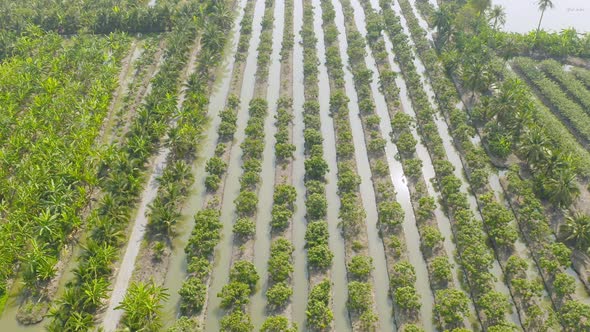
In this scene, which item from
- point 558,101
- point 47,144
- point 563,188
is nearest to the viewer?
point 563,188

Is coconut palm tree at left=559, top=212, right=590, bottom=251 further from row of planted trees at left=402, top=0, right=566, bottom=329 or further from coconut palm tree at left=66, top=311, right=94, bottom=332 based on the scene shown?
coconut palm tree at left=66, top=311, right=94, bottom=332

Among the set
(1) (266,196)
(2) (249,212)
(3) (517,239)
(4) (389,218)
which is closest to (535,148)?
(3) (517,239)

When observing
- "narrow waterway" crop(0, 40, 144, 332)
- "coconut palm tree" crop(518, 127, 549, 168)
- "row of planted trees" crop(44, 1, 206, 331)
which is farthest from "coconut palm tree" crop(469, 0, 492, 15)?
"narrow waterway" crop(0, 40, 144, 332)

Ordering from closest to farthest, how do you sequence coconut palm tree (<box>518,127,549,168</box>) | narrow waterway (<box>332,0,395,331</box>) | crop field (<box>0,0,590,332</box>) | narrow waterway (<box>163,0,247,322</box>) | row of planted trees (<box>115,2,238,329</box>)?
row of planted trees (<box>115,2,238,329</box>)
crop field (<box>0,0,590,332</box>)
narrow waterway (<box>332,0,395,331</box>)
narrow waterway (<box>163,0,247,322</box>)
coconut palm tree (<box>518,127,549,168</box>)

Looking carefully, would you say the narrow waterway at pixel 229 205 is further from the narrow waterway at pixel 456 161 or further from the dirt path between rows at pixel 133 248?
the narrow waterway at pixel 456 161

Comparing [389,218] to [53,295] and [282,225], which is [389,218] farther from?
[53,295]

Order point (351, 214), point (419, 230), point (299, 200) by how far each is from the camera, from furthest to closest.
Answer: point (299, 200)
point (419, 230)
point (351, 214)

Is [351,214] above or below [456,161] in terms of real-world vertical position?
below
